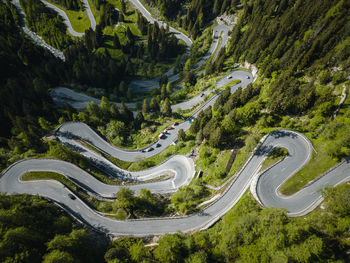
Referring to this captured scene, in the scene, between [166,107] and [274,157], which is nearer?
[274,157]

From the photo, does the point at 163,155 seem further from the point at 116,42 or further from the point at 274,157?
the point at 116,42

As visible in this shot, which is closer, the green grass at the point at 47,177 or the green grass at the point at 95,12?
the green grass at the point at 47,177

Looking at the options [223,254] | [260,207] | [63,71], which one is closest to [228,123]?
[260,207]

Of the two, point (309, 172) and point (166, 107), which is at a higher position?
point (309, 172)

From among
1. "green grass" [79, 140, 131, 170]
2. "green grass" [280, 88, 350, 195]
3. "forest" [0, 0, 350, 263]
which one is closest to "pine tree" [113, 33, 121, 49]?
"forest" [0, 0, 350, 263]

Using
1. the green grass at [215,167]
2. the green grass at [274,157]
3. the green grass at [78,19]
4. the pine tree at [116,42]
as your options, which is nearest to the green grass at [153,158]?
the green grass at [215,167]

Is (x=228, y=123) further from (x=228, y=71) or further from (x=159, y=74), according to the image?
(x=159, y=74)

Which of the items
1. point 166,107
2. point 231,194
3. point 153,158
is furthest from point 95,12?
point 231,194

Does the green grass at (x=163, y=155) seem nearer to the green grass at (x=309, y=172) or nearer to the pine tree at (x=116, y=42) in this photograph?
the green grass at (x=309, y=172)
